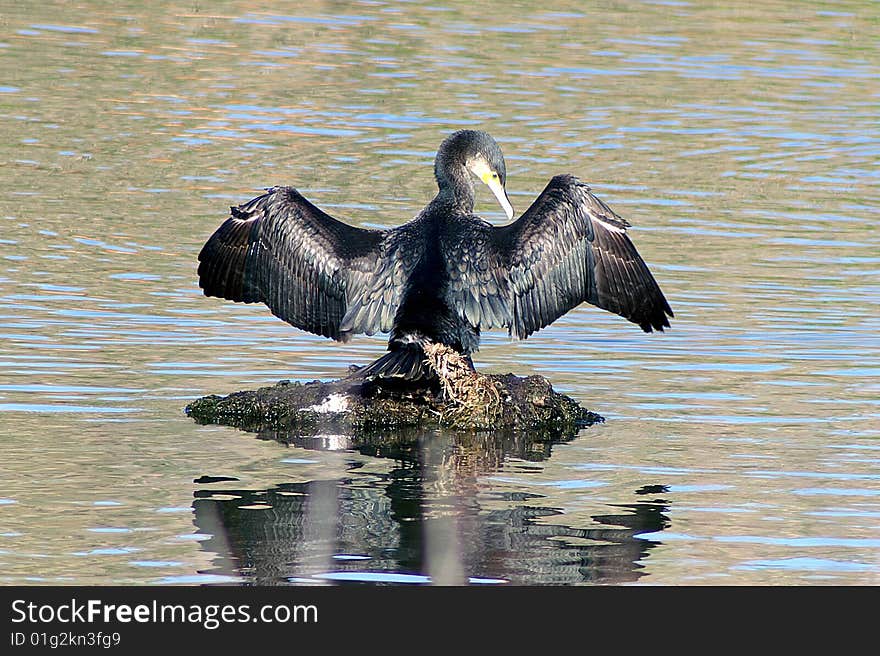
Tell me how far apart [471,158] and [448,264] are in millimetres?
867

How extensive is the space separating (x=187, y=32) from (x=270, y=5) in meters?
2.50

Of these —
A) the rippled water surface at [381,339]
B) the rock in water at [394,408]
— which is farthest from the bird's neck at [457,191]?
the rippled water surface at [381,339]

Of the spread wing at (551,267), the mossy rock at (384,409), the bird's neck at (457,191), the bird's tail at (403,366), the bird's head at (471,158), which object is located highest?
the bird's head at (471,158)

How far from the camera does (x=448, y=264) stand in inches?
370

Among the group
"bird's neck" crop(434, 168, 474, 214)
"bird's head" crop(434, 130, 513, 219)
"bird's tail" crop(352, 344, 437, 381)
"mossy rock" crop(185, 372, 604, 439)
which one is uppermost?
"bird's head" crop(434, 130, 513, 219)

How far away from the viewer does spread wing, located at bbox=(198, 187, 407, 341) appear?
949 cm

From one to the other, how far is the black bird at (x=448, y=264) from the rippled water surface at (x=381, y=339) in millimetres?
605

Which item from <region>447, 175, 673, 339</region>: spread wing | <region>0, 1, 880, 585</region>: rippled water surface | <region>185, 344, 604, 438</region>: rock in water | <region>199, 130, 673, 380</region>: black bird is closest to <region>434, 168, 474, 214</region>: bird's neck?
<region>199, 130, 673, 380</region>: black bird

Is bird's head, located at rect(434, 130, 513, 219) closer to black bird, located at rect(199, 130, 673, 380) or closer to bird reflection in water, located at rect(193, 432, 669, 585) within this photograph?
black bird, located at rect(199, 130, 673, 380)

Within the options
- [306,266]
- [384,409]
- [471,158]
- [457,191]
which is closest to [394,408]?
[384,409]

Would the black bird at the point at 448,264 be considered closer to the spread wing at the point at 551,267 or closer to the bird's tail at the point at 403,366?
the spread wing at the point at 551,267

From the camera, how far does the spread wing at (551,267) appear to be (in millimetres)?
9477

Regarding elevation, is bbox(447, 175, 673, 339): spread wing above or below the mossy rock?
above

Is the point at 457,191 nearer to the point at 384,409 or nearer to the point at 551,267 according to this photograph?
the point at 551,267
